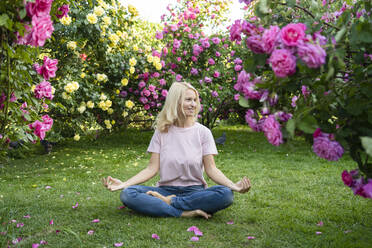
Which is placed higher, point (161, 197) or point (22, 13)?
point (22, 13)

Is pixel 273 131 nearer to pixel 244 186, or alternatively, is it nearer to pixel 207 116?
pixel 244 186

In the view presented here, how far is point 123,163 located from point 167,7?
4.13m

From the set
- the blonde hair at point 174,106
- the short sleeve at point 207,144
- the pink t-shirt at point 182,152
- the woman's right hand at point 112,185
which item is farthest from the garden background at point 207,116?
the blonde hair at point 174,106

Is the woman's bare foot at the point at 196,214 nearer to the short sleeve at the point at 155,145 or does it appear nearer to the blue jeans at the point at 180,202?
the blue jeans at the point at 180,202

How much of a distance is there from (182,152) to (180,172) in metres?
0.17

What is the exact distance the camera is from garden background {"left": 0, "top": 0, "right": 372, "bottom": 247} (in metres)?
1.44

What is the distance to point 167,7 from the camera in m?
8.48

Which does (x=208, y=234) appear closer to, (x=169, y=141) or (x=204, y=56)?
(x=169, y=141)

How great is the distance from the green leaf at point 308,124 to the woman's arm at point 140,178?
195 centimetres

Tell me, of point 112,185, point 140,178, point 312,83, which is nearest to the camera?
point 312,83

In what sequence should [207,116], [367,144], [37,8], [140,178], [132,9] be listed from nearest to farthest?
[367,144] → [37,8] → [140,178] → [132,9] → [207,116]

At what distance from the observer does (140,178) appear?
10.6 ft

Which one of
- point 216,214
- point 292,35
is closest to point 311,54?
point 292,35

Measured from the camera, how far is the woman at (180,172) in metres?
3.10
